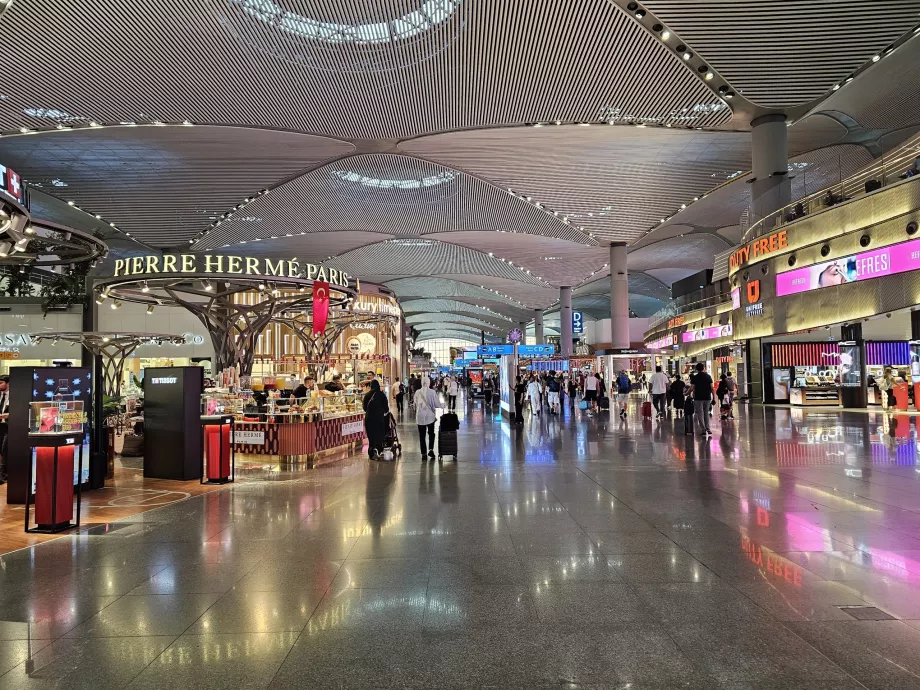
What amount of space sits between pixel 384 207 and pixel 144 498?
25439 millimetres

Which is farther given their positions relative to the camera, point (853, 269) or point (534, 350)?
point (534, 350)

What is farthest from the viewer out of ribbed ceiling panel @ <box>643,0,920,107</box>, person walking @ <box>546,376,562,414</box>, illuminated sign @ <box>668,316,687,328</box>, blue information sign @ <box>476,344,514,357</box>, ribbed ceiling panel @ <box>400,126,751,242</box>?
illuminated sign @ <box>668,316,687,328</box>

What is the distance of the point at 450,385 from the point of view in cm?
2948

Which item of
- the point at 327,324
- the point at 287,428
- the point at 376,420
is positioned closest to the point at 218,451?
the point at 287,428

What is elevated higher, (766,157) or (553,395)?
(766,157)

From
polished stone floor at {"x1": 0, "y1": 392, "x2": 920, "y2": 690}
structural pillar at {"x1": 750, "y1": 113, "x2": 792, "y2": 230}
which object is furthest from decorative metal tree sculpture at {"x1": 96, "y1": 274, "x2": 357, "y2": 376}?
structural pillar at {"x1": 750, "y1": 113, "x2": 792, "y2": 230}

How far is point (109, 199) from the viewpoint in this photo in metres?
29.4

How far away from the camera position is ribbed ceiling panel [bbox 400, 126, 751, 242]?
23.1 meters

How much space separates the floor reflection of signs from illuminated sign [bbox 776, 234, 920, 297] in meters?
14.6

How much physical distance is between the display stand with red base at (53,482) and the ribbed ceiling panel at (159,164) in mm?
17287

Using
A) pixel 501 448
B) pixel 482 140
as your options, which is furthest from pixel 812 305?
pixel 482 140

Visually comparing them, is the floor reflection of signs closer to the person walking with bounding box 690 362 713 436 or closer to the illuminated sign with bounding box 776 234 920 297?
the person walking with bounding box 690 362 713 436

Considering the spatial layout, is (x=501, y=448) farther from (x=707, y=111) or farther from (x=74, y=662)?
(x=707, y=111)

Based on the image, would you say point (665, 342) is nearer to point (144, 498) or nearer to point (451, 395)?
A: point (451, 395)
